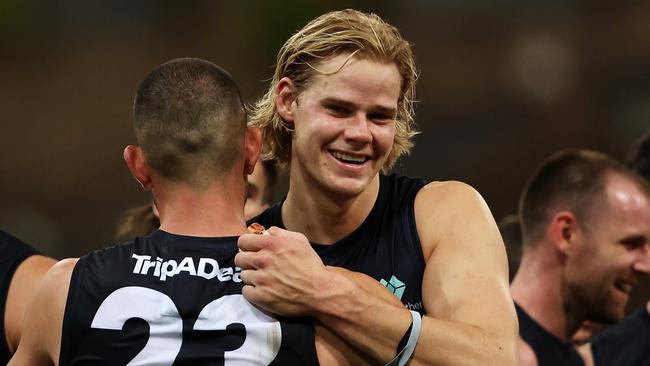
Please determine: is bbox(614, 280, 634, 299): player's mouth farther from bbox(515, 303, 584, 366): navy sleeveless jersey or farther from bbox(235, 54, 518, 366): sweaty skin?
bbox(235, 54, 518, 366): sweaty skin

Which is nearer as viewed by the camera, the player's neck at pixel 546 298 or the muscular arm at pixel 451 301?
the muscular arm at pixel 451 301

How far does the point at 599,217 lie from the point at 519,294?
0.57 metres

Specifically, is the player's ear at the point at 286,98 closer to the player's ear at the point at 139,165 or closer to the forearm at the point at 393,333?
the player's ear at the point at 139,165

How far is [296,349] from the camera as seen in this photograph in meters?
2.58

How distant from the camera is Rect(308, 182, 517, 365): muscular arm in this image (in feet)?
9.09

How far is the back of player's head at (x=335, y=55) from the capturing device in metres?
3.54

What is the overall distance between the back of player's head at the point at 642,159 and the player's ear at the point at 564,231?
4.47 feet

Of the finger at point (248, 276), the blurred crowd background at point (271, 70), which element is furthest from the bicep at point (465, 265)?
the blurred crowd background at point (271, 70)

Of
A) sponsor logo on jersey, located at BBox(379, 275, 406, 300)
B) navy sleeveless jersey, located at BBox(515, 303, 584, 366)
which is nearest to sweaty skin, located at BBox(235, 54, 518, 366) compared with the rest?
sponsor logo on jersey, located at BBox(379, 275, 406, 300)

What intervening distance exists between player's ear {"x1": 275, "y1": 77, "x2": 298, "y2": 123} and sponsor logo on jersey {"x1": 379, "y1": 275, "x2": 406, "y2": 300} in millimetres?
690

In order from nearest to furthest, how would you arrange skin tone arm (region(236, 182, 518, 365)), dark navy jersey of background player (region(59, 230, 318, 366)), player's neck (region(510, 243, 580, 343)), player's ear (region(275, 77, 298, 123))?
dark navy jersey of background player (region(59, 230, 318, 366)) → skin tone arm (region(236, 182, 518, 365)) → player's ear (region(275, 77, 298, 123)) → player's neck (region(510, 243, 580, 343))

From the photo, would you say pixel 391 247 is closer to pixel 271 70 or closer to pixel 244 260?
pixel 244 260

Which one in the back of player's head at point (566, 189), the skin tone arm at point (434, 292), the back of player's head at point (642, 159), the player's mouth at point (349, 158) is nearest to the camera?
the skin tone arm at point (434, 292)

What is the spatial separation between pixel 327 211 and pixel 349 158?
28 centimetres
